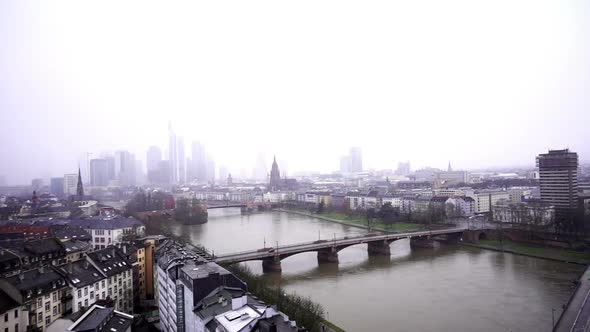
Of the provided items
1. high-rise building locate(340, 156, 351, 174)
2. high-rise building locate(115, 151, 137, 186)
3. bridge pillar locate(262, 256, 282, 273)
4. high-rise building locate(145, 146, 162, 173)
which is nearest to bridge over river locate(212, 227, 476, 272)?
bridge pillar locate(262, 256, 282, 273)

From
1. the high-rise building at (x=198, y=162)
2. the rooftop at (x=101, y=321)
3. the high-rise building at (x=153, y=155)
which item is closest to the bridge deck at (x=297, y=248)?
the rooftop at (x=101, y=321)

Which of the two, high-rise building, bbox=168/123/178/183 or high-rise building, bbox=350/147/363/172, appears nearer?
high-rise building, bbox=168/123/178/183

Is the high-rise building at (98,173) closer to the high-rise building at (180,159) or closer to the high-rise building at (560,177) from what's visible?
the high-rise building at (180,159)

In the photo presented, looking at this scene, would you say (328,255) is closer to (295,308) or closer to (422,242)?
(422,242)

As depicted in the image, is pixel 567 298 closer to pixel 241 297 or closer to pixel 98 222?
pixel 241 297

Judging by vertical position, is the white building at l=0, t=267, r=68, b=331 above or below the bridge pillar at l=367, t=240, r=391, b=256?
above

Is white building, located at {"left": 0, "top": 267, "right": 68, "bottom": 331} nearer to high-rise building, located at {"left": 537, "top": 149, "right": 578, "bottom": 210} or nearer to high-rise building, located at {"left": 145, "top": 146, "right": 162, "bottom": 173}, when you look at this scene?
high-rise building, located at {"left": 537, "top": 149, "right": 578, "bottom": 210}

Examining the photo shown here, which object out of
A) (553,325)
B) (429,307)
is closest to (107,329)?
(429,307)
